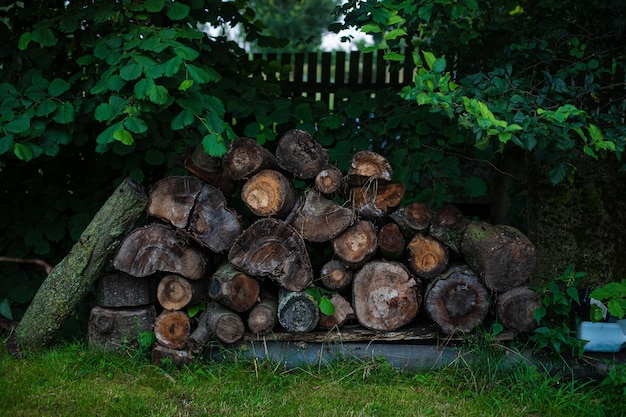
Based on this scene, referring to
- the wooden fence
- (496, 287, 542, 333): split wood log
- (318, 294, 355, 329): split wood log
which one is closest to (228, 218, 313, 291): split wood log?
(318, 294, 355, 329): split wood log

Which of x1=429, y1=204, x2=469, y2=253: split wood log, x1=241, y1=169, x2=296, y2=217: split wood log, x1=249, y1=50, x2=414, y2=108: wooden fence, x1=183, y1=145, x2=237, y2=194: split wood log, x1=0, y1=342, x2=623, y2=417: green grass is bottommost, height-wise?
x1=0, y1=342, x2=623, y2=417: green grass

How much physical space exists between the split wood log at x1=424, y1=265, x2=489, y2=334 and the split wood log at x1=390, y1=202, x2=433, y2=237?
388mm

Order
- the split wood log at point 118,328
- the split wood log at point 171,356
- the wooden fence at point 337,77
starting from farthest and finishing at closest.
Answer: the wooden fence at point 337,77 < the split wood log at point 118,328 < the split wood log at point 171,356

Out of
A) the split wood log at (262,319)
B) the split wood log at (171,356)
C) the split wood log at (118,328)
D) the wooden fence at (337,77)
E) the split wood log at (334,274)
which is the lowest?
the split wood log at (171,356)

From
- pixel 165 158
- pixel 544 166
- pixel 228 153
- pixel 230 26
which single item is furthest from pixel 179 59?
pixel 544 166

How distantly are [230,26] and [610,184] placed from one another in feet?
10.0

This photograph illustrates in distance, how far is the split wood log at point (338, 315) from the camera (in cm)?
403

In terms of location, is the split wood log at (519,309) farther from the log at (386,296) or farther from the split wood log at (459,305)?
the log at (386,296)

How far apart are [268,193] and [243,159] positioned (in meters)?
0.26

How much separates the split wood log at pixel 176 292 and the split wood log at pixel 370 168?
1.19 m

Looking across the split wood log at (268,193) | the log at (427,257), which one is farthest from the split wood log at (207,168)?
the log at (427,257)

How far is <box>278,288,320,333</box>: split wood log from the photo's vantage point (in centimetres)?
397

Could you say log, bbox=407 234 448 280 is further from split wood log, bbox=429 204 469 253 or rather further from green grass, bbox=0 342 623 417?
green grass, bbox=0 342 623 417

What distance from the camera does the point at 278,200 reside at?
396cm
